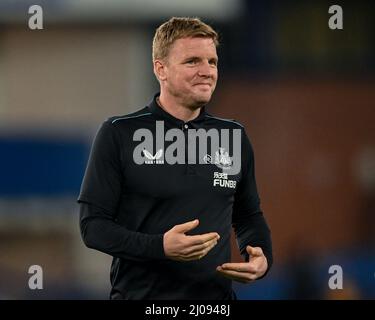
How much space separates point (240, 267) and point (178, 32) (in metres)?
1.13

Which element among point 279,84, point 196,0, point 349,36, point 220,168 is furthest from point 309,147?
point 220,168

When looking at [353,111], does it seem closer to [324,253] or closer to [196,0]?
[324,253]

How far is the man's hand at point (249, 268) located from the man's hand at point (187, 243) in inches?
6.0

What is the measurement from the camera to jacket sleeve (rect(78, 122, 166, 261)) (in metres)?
3.36

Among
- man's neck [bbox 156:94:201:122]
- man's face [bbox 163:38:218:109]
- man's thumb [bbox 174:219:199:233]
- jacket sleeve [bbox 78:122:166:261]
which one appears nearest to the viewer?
man's thumb [bbox 174:219:199:233]

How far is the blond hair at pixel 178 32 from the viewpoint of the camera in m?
3.59

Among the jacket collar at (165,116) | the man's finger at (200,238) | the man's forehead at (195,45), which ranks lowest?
the man's finger at (200,238)

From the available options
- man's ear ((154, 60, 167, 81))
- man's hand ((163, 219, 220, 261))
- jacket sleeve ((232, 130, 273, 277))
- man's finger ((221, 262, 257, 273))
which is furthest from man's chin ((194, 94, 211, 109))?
man's finger ((221, 262, 257, 273))

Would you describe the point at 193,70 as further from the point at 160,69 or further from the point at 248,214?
the point at 248,214

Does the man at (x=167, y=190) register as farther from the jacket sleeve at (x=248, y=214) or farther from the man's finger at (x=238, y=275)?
the jacket sleeve at (x=248, y=214)

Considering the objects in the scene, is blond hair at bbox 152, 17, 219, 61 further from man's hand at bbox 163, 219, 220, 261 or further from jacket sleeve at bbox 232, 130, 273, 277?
man's hand at bbox 163, 219, 220, 261

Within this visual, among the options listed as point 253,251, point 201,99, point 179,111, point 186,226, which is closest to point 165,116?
point 179,111

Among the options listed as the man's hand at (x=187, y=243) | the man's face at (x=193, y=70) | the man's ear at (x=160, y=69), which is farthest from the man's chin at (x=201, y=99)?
the man's hand at (x=187, y=243)
